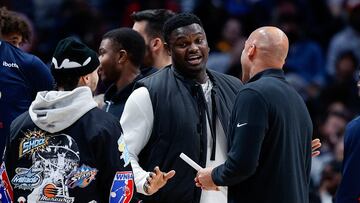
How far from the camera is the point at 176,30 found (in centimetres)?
612

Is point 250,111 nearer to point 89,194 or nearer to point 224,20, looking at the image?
point 89,194

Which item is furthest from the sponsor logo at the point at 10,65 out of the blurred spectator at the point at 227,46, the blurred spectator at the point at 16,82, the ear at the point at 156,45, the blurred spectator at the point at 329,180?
the blurred spectator at the point at 227,46

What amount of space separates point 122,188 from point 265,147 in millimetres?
825

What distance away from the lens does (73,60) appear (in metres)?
5.32

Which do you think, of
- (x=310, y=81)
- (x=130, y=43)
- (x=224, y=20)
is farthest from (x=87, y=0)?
(x=130, y=43)

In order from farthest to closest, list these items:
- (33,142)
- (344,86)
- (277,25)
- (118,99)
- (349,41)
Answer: (277,25), (349,41), (344,86), (118,99), (33,142)

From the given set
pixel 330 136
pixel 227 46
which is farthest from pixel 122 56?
pixel 227 46

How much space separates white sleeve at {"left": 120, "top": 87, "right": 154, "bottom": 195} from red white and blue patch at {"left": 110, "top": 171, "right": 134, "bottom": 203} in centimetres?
63

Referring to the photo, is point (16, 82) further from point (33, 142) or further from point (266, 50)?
point (266, 50)

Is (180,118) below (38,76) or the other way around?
below

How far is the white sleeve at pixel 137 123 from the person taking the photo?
19.7ft

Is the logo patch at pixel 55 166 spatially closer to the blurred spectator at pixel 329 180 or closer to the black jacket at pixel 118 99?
the black jacket at pixel 118 99

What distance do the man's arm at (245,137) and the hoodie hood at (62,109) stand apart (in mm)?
814

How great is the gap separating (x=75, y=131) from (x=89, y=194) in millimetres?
348
